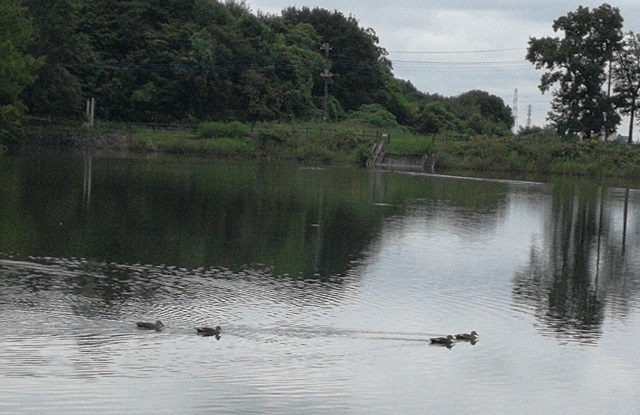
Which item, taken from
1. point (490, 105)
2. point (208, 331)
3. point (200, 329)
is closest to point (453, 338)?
point (208, 331)

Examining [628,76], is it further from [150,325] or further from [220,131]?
[150,325]

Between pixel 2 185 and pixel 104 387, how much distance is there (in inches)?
1001

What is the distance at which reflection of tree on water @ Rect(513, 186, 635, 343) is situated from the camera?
1820cm

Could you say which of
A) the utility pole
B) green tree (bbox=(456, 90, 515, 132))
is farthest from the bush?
green tree (bbox=(456, 90, 515, 132))

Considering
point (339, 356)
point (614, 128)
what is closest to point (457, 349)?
point (339, 356)

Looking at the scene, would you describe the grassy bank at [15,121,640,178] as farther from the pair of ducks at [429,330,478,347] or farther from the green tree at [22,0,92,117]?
the pair of ducks at [429,330,478,347]

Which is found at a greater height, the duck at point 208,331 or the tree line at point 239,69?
the tree line at point 239,69

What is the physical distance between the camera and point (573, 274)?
23484 mm

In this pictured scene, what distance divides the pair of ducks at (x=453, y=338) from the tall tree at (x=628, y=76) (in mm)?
62744

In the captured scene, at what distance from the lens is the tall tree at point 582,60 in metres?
73.3

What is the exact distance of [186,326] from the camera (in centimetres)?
1561

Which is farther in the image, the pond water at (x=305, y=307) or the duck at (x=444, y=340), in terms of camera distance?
the duck at (x=444, y=340)

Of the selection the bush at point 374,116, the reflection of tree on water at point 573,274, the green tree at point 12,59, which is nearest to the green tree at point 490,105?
the bush at point 374,116

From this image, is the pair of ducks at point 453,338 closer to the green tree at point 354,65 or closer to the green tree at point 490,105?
the green tree at point 354,65
